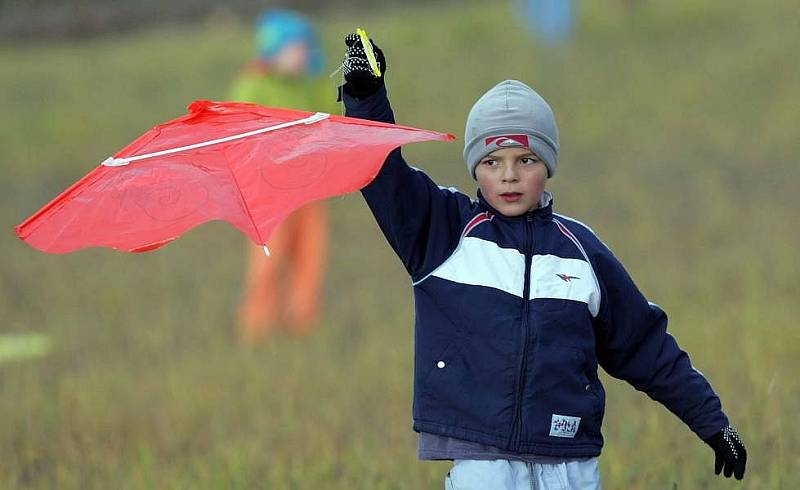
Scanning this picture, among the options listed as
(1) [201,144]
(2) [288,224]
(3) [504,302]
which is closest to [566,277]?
(3) [504,302]

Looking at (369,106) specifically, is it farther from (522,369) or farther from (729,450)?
(729,450)

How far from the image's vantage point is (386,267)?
1362 centimetres

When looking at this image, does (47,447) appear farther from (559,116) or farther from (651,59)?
(651,59)

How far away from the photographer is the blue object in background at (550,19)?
25.6m

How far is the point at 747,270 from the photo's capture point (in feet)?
36.4

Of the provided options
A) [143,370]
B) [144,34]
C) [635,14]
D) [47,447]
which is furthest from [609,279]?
[144,34]

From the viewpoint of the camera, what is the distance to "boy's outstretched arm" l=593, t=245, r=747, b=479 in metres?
4.02

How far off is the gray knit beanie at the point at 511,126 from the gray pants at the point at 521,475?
2.68 feet

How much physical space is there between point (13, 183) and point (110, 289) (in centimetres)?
811

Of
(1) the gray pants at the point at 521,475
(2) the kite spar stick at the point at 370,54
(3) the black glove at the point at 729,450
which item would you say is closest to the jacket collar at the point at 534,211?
(2) the kite spar stick at the point at 370,54

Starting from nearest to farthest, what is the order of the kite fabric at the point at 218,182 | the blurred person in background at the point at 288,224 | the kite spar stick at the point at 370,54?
the kite spar stick at the point at 370,54 → the kite fabric at the point at 218,182 → the blurred person in background at the point at 288,224

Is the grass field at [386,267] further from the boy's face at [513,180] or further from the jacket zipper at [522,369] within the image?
the boy's face at [513,180]

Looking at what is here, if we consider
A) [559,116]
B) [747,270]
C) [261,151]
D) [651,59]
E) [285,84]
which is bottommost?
[261,151]

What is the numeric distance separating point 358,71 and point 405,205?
40 centimetres
